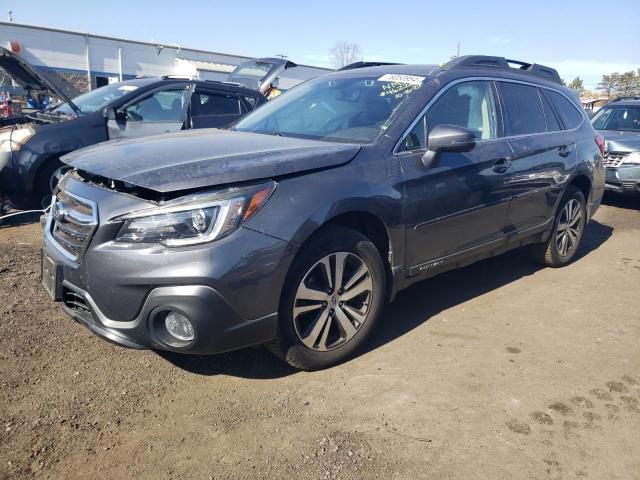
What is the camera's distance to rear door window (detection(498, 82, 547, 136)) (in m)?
4.17

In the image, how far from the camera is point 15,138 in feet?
19.5

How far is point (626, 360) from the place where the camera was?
3.32 m

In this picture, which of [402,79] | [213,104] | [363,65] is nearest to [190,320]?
[402,79]

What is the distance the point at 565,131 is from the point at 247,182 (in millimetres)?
3464

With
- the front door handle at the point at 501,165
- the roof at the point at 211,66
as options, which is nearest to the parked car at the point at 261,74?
the front door handle at the point at 501,165

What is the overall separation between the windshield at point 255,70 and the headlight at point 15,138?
5.39 m

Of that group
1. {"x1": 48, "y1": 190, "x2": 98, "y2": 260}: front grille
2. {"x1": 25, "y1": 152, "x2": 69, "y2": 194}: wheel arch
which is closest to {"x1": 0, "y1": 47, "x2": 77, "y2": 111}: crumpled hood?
{"x1": 25, "y1": 152, "x2": 69, "y2": 194}: wheel arch

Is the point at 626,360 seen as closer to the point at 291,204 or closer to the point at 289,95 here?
the point at 291,204

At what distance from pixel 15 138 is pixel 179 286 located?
4687 millimetres

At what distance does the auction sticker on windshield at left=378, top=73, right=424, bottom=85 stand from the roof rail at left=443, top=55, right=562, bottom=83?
0.29 metres

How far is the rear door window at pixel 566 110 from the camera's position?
191 inches

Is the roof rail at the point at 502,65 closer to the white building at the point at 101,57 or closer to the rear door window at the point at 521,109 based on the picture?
the rear door window at the point at 521,109

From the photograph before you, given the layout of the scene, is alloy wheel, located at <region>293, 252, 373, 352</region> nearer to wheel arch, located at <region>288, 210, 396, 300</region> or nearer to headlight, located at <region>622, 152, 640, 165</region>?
wheel arch, located at <region>288, 210, 396, 300</region>

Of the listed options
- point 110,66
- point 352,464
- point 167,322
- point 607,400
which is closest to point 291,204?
point 167,322
